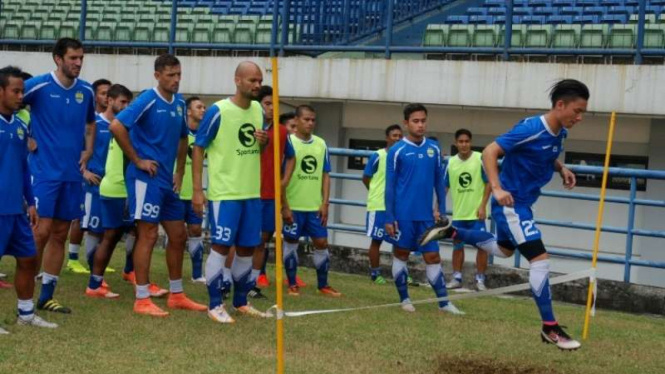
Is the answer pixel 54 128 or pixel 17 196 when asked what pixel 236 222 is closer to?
pixel 54 128

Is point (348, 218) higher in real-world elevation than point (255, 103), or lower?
lower

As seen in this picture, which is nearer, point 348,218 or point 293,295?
point 293,295

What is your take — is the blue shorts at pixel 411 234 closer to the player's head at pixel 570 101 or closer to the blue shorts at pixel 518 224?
the blue shorts at pixel 518 224

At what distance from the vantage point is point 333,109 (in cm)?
1973

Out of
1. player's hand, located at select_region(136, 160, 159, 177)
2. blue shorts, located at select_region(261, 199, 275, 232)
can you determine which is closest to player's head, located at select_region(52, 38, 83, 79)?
player's hand, located at select_region(136, 160, 159, 177)

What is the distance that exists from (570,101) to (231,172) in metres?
2.89

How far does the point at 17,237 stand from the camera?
26.2 ft

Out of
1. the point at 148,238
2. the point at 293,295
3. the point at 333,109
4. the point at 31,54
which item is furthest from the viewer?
the point at 31,54

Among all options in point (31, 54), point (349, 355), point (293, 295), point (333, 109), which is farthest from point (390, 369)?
point (31, 54)

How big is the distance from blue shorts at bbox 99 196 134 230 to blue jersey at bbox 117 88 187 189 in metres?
1.38

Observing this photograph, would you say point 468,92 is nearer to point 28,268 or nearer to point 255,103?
point 255,103

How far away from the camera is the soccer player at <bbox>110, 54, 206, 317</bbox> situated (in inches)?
359

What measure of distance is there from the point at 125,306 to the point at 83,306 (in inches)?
15.0

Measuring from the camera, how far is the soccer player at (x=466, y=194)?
45.4 feet
